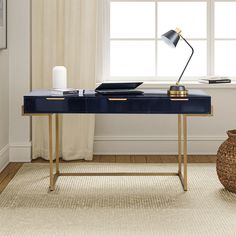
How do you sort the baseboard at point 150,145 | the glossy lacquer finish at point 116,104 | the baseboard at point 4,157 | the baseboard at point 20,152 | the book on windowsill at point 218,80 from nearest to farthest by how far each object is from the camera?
the glossy lacquer finish at point 116,104
the baseboard at point 4,157
the baseboard at point 20,152
the book on windowsill at point 218,80
the baseboard at point 150,145

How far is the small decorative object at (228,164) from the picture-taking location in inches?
176

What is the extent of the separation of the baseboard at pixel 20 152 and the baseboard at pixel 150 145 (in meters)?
0.66

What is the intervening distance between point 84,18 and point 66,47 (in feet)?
1.00

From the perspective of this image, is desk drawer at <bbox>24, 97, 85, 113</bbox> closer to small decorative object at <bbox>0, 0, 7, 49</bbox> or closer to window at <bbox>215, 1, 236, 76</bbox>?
small decorative object at <bbox>0, 0, 7, 49</bbox>

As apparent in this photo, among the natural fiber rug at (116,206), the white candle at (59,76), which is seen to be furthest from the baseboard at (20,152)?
the white candle at (59,76)

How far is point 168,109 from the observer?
446 cm

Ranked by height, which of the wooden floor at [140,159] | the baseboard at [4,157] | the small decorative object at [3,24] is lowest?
the wooden floor at [140,159]

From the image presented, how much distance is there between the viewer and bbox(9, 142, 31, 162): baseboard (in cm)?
571

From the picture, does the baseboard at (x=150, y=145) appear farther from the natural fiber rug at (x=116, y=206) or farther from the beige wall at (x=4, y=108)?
the beige wall at (x=4, y=108)

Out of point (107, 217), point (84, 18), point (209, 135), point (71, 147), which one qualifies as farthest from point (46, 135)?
point (107, 217)

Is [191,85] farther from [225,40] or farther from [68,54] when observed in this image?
[68,54]

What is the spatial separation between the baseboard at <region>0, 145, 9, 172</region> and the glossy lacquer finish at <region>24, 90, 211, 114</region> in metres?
1.05

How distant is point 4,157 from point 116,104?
1.49m

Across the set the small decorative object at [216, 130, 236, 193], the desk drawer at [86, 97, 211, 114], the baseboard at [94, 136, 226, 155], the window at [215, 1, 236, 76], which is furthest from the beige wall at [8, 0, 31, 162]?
the small decorative object at [216, 130, 236, 193]
